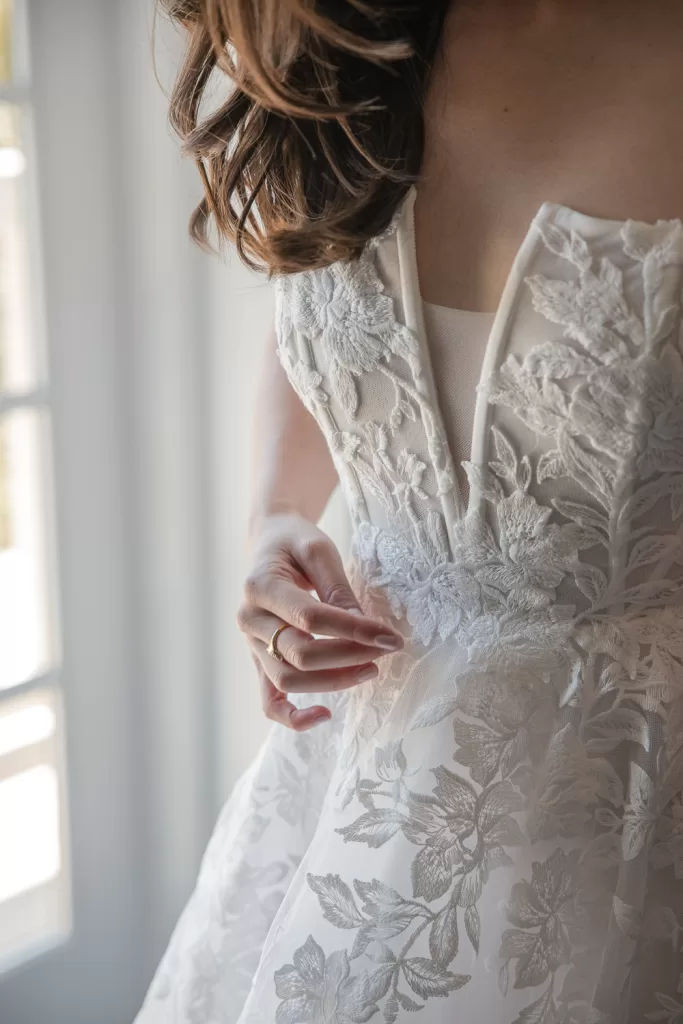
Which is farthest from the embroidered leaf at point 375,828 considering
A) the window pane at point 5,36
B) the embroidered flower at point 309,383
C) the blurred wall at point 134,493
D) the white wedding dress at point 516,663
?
the window pane at point 5,36

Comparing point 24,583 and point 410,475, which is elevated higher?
point 410,475

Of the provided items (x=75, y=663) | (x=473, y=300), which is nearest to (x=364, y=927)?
(x=473, y=300)

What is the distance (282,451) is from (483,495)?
0.28 metres

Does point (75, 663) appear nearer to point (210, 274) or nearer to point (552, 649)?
point (210, 274)

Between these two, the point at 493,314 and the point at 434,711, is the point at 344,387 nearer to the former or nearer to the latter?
the point at 493,314

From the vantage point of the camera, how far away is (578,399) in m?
0.67

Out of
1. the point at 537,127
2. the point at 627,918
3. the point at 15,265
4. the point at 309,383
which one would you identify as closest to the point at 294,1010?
the point at 627,918

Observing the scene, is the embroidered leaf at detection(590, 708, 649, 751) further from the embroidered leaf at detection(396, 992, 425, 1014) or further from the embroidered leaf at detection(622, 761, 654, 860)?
the embroidered leaf at detection(396, 992, 425, 1014)

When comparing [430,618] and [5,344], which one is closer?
[430,618]

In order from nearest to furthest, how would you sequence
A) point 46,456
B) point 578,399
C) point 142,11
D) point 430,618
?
point 578,399 < point 430,618 < point 142,11 < point 46,456

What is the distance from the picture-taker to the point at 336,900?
0.72 m

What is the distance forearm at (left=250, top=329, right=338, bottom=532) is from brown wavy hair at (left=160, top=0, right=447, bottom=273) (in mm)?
137

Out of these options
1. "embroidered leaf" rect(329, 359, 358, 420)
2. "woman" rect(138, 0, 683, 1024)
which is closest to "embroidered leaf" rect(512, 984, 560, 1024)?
"woman" rect(138, 0, 683, 1024)

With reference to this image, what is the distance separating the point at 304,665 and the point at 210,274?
75cm
